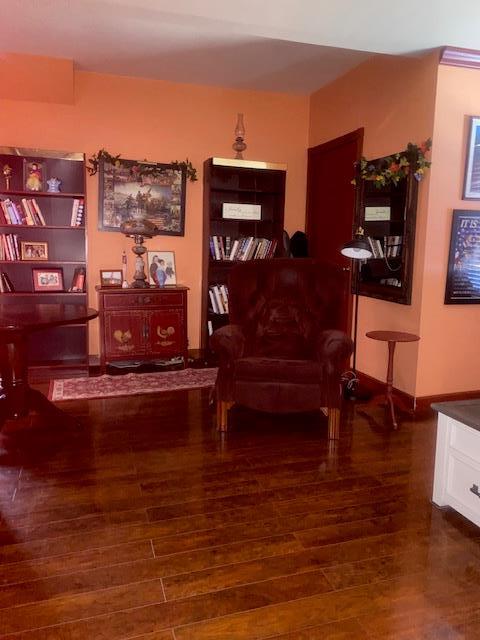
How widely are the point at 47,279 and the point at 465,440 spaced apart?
365cm

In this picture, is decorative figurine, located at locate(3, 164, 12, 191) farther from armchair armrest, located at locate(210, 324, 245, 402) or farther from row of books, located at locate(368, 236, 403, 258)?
row of books, located at locate(368, 236, 403, 258)

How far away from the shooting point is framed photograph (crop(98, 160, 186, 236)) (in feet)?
14.8

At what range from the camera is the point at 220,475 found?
256 centimetres

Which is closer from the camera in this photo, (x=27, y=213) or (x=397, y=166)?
(x=397, y=166)

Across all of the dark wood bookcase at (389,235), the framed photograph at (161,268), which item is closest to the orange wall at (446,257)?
the dark wood bookcase at (389,235)

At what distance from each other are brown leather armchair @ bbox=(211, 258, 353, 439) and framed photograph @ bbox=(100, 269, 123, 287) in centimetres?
155

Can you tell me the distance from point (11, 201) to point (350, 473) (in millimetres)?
3541

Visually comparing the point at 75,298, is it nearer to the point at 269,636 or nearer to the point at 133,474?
the point at 133,474

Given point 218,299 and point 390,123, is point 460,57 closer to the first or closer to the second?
point 390,123

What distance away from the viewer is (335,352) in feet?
9.73

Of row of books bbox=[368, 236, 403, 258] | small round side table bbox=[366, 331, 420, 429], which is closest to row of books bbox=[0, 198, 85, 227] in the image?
row of books bbox=[368, 236, 403, 258]

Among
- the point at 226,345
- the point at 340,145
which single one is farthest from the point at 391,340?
the point at 340,145

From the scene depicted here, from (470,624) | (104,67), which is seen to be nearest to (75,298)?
(104,67)

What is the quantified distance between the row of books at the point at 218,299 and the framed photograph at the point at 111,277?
87 cm
